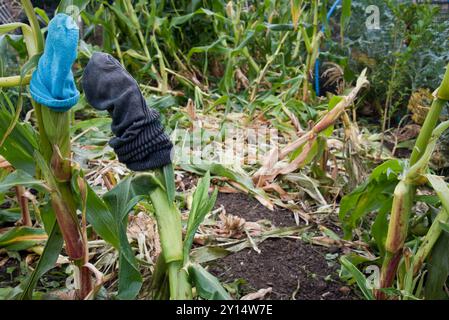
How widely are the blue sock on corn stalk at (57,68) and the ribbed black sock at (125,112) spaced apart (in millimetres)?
48

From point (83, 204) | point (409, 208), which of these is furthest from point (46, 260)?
point (409, 208)

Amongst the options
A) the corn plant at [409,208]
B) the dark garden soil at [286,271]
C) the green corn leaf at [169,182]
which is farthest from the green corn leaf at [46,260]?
the corn plant at [409,208]

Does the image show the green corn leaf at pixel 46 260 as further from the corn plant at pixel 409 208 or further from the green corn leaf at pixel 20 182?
the corn plant at pixel 409 208

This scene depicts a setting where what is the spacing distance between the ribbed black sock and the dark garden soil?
0.36 metres

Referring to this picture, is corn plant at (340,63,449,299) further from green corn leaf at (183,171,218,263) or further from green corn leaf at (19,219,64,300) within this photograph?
green corn leaf at (19,219,64,300)

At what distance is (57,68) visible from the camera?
0.78 m

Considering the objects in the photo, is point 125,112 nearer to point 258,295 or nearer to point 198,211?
point 198,211

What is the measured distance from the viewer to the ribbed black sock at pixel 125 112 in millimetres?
→ 828

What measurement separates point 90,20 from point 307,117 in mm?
1100

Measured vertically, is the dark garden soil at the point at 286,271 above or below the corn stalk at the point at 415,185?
below

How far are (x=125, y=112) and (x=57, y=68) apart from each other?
0.40 feet

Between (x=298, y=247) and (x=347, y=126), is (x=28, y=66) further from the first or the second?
(x=347, y=126)

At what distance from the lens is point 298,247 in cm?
122
